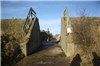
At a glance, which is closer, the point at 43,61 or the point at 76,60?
the point at 76,60

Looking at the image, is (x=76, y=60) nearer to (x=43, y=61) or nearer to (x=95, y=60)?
(x=95, y=60)

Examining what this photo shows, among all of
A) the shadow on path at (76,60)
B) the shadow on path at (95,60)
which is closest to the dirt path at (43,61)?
the shadow on path at (76,60)

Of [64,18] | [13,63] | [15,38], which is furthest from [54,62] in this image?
[64,18]

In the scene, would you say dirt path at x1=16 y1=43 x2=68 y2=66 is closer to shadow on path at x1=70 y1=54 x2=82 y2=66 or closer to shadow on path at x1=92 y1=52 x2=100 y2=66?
shadow on path at x1=70 y1=54 x2=82 y2=66

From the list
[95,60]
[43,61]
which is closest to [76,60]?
[95,60]

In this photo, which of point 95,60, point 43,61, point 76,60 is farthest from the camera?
point 43,61

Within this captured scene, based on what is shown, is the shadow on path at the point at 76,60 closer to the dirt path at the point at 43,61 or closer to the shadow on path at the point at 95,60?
the dirt path at the point at 43,61

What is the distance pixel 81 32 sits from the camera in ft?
42.0

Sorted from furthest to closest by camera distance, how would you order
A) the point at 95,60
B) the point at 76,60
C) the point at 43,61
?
the point at 43,61, the point at 76,60, the point at 95,60

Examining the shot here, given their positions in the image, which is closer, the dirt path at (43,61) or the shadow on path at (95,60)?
the shadow on path at (95,60)

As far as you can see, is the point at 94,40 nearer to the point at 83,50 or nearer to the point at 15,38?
the point at 83,50

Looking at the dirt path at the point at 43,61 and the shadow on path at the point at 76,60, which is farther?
the dirt path at the point at 43,61

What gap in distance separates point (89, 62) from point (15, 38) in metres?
5.17

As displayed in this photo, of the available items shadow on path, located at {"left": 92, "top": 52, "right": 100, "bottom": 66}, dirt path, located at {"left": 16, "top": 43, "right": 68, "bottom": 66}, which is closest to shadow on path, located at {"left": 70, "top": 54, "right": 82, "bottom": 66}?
dirt path, located at {"left": 16, "top": 43, "right": 68, "bottom": 66}
